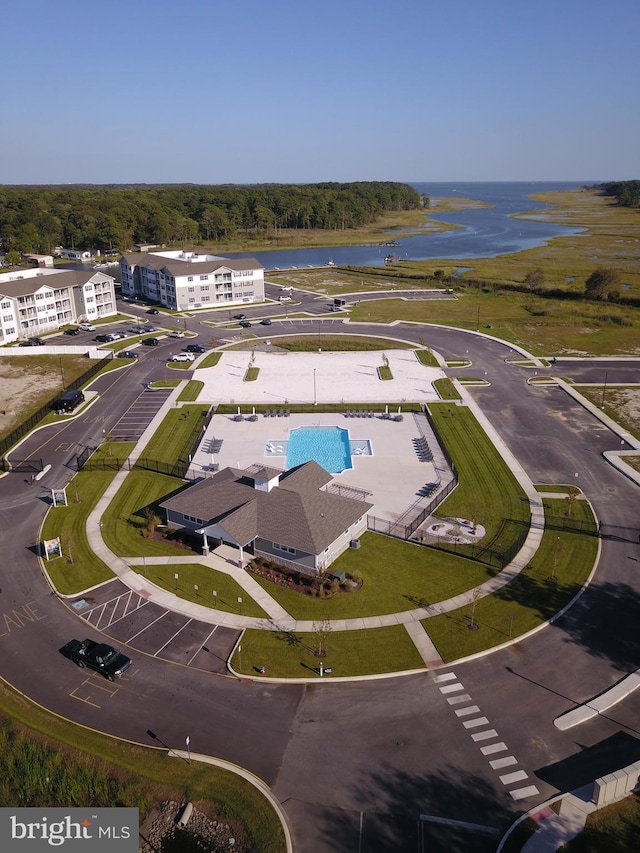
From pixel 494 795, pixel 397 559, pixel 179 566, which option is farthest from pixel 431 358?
pixel 494 795

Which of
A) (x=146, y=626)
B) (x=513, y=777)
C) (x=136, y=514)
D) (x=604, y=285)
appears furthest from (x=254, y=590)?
(x=604, y=285)

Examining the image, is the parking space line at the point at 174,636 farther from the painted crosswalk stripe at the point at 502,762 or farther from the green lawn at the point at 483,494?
the green lawn at the point at 483,494

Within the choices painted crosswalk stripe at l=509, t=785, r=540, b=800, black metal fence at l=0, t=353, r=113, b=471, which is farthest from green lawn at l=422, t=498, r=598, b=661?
black metal fence at l=0, t=353, r=113, b=471

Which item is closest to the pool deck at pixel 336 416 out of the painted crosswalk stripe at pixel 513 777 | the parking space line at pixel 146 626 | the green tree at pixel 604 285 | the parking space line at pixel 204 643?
the parking space line at pixel 204 643

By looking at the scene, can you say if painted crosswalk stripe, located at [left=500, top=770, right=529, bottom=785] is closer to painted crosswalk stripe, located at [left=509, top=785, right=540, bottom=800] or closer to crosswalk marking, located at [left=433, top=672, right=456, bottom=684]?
painted crosswalk stripe, located at [left=509, top=785, right=540, bottom=800]

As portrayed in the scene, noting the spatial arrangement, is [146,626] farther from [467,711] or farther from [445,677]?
[467,711]

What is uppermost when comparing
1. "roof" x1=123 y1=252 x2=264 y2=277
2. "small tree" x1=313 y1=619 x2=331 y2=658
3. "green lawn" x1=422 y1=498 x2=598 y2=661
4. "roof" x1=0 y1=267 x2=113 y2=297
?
"roof" x1=123 y1=252 x2=264 y2=277
